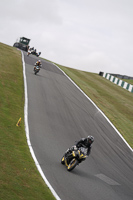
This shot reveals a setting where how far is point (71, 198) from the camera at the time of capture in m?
9.28

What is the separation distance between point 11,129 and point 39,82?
1390 centimetres

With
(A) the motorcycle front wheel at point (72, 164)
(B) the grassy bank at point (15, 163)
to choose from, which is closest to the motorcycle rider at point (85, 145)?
(A) the motorcycle front wheel at point (72, 164)

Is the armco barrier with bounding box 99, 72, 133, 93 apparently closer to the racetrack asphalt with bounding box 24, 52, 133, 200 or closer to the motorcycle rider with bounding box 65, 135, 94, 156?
the racetrack asphalt with bounding box 24, 52, 133, 200

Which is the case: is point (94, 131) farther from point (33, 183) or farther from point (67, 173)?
point (33, 183)

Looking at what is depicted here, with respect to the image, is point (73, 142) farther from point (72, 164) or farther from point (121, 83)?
point (121, 83)

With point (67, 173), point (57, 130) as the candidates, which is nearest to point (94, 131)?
point (57, 130)

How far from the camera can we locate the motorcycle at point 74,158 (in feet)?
38.5

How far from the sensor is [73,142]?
1552 centimetres

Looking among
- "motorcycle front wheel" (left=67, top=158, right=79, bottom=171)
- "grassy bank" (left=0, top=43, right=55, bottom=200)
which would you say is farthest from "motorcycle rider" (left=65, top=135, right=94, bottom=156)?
"grassy bank" (left=0, top=43, right=55, bottom=200)

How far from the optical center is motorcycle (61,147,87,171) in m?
11.7

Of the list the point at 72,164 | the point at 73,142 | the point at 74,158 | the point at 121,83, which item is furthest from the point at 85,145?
the point at 121,83

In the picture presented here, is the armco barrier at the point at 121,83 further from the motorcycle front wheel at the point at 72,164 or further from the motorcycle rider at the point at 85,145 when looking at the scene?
the motorcycle front wheel at the point at 72,164

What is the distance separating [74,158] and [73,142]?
3.60m

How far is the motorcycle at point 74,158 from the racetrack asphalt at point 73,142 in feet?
0.78
